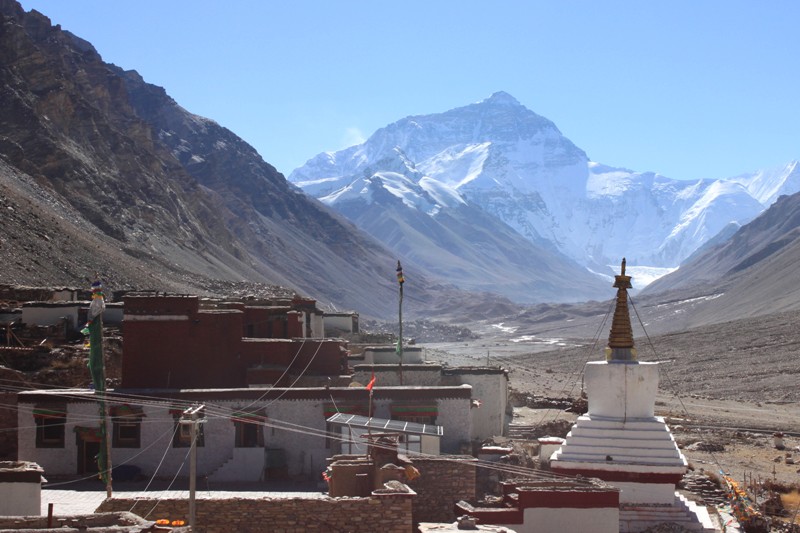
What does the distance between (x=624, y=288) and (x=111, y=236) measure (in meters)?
86.8

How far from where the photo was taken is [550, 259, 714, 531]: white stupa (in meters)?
16.8

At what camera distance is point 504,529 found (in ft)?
44.3

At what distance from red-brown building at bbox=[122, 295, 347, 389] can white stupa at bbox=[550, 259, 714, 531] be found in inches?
418

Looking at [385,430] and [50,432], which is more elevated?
[385,430]

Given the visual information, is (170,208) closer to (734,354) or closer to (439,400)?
(734,354)

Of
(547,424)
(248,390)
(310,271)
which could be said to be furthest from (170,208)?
(248,390)

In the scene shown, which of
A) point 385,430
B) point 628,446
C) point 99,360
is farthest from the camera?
point 385,430

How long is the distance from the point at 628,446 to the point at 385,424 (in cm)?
583

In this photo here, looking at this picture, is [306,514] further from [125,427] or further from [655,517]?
[125,427]

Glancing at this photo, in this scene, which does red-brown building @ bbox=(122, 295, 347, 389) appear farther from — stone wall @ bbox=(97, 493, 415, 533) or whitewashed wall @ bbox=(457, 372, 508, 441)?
stone wall @ bbox=(97, 493, 415, 533)

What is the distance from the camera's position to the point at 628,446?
680 inches

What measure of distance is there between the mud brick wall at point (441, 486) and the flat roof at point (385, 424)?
8.38ft

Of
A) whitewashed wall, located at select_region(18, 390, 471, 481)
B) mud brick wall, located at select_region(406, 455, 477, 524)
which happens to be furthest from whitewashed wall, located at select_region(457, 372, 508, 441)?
mud brick wall, located at select_region(406, 455, 477, 524)

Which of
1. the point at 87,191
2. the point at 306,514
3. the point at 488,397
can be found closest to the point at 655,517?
the point at 306,514
